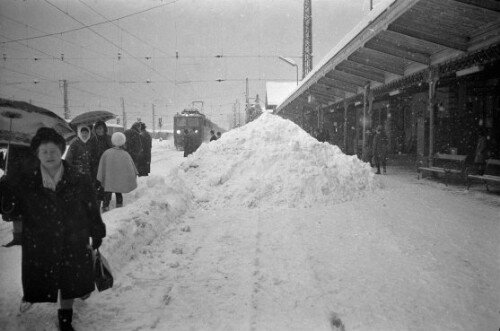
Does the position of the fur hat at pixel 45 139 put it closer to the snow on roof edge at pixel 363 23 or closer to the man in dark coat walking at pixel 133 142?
the man in dark coat walking at pixel 133 142

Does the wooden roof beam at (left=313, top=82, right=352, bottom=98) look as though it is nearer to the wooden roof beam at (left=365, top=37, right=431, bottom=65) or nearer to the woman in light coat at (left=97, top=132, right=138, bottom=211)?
the wooden roof beam at (left=365, top=37, right=431, bottom=65)

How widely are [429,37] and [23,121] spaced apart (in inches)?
345

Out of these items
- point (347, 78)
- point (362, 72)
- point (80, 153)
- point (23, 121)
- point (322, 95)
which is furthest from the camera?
point (322, 95)

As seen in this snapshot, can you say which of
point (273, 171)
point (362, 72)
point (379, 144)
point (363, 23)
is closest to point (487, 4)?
point (363, 23)

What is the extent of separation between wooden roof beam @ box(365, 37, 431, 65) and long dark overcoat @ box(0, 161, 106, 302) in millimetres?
8916

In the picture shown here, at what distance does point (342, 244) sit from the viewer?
191 inches

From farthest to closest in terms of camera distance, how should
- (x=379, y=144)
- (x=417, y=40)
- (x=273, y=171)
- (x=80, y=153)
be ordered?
(x=379, y=144) → (x=417, y=40) → (x=273, y=171) → (x=80, y=153)

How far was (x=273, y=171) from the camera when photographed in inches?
322

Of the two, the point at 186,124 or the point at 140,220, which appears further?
the point at 186,124

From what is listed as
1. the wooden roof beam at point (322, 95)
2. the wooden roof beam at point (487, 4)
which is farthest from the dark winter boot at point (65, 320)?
the wooden roof beam at point (322, 95)

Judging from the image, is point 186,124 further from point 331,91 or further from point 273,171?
point 273,171

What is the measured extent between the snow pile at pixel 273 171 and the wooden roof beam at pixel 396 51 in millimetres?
3091

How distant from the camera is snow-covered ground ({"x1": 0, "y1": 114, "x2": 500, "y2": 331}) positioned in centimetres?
295

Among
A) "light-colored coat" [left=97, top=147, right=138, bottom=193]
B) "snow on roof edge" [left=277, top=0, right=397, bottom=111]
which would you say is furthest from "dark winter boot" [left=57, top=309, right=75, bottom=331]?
"snow on roof edge" [left=277, top=0, right=397, bottom=111]
